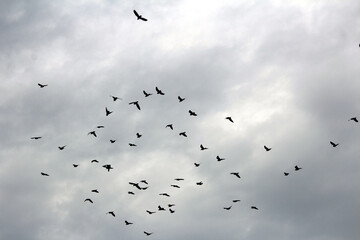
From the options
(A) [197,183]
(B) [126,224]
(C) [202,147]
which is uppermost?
(C) [202,147]

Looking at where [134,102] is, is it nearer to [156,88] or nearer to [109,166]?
[156,88]

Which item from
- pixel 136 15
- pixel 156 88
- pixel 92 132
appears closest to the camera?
pixel 136 15

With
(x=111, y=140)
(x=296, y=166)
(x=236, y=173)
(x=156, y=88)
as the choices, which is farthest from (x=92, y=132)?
(x=296, y=166)

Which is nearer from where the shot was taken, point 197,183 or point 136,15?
point 136,15

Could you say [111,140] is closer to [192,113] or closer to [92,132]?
[92,132]

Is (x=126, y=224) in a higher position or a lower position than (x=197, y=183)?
lower

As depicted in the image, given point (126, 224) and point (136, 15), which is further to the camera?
point (126, 224)

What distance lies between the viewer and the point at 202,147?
115688mm

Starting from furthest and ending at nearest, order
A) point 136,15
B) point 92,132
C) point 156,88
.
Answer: point 92,132
point 156,88
point 136,15

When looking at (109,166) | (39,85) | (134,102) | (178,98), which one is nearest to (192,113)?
(178,98)

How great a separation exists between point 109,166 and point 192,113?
17882 millimetres

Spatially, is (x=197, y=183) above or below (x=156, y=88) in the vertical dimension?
below

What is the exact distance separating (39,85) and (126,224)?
97.8 feet

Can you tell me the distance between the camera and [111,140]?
369 feet
